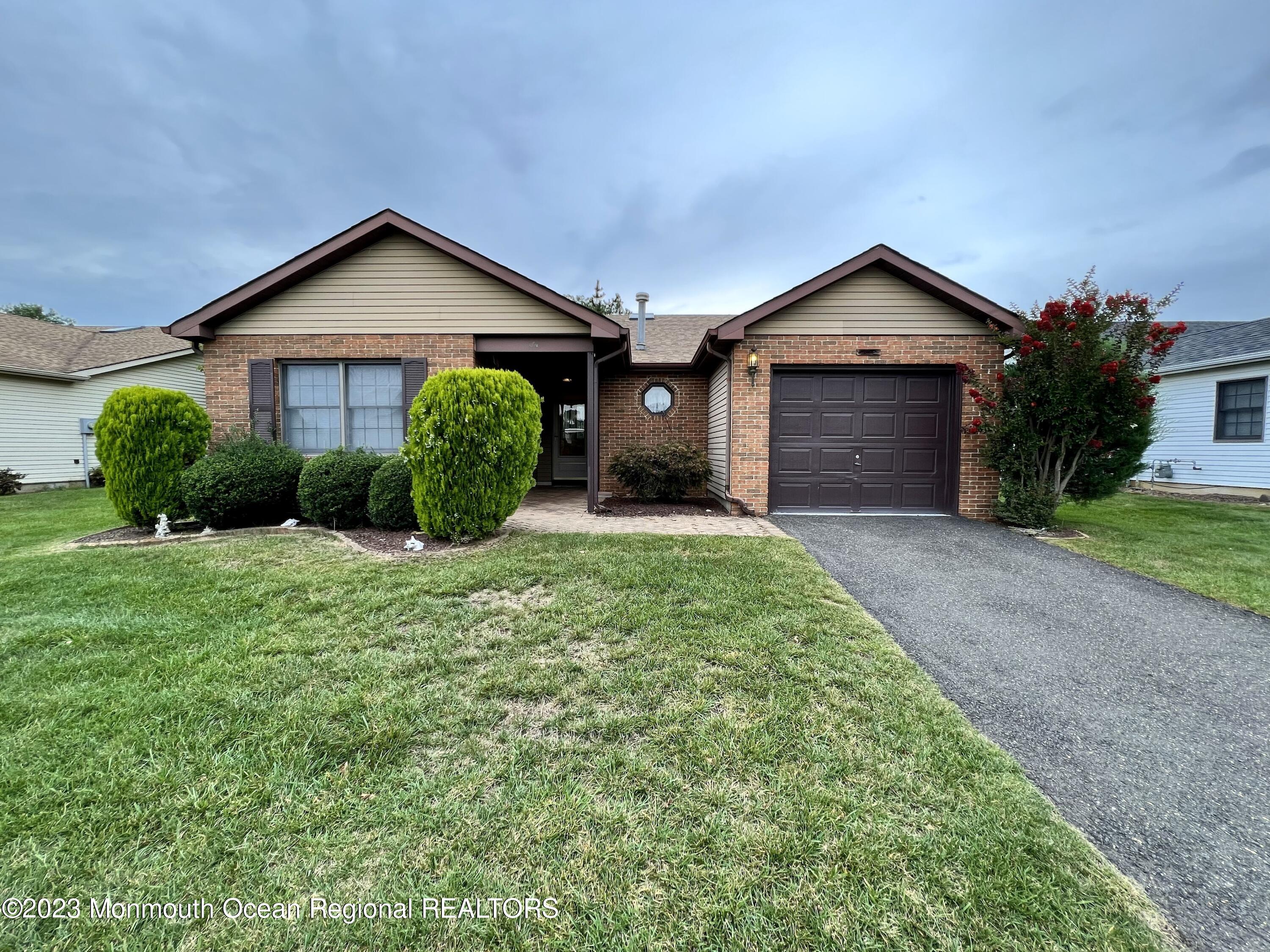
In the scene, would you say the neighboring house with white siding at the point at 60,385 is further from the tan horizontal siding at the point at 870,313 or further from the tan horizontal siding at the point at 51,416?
the tan horizontal siding at the point at 870,313

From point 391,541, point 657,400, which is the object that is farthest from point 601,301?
point 391,541

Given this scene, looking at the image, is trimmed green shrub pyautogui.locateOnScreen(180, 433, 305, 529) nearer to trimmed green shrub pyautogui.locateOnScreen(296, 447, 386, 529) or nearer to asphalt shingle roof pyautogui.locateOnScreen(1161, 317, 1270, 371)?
trimmed green shrub pyautogui.locateOnScreen(296, 447, 386, 529)

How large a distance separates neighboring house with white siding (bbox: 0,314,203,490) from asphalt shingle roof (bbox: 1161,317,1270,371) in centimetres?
2585

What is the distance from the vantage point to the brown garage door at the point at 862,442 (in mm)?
A: 8070

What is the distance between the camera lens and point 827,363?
Answer: 316 inches

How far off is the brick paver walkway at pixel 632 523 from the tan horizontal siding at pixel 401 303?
9.83ft

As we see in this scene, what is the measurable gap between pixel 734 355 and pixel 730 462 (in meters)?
1.80

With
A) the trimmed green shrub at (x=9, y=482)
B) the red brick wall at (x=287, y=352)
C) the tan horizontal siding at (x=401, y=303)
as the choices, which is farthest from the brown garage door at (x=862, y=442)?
the trimmed green shrub at (x=9, y=482)

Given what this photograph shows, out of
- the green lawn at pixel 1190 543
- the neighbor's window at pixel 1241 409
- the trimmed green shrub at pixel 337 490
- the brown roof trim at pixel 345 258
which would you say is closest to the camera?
the green lawn at pixel 1190 543

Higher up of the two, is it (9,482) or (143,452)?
(143,452)

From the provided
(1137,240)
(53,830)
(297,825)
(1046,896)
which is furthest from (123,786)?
(1137,240)

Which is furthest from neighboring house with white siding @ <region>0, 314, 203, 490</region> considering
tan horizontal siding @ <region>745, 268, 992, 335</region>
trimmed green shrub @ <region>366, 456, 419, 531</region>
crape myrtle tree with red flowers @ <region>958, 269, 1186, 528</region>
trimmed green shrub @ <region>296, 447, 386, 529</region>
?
crape myrtle tree with red flowers @ <region>958, 269, 1186, 528</region>

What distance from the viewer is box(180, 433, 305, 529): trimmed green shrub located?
6176 mm

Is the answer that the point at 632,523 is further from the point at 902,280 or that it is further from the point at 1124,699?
the point at 902,280
